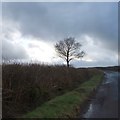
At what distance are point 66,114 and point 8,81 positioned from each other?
2901 mm

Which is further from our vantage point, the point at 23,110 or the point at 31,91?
the point at 31,91

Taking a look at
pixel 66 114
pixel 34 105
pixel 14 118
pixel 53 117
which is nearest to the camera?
pixel 14 118

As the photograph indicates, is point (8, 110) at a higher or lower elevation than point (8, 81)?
lower

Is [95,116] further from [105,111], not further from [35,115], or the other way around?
[35,115]

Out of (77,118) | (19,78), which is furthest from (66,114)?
(19,78)

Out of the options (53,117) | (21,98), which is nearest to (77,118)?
(53,117)

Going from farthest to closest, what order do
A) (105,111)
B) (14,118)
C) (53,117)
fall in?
(105,111) → (53,117) → (14,118)

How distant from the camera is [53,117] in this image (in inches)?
563

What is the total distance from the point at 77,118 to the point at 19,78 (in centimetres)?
316

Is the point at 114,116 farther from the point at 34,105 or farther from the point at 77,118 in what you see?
the point at 34,105

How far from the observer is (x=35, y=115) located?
45.0 ft

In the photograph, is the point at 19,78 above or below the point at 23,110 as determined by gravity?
above

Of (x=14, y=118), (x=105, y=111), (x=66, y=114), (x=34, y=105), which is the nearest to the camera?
(x=14, y=118)

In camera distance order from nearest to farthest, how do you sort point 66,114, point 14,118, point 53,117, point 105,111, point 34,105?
point 14,118 → point 53,117 → point 66,114 → point 34,105 → point 105,111
